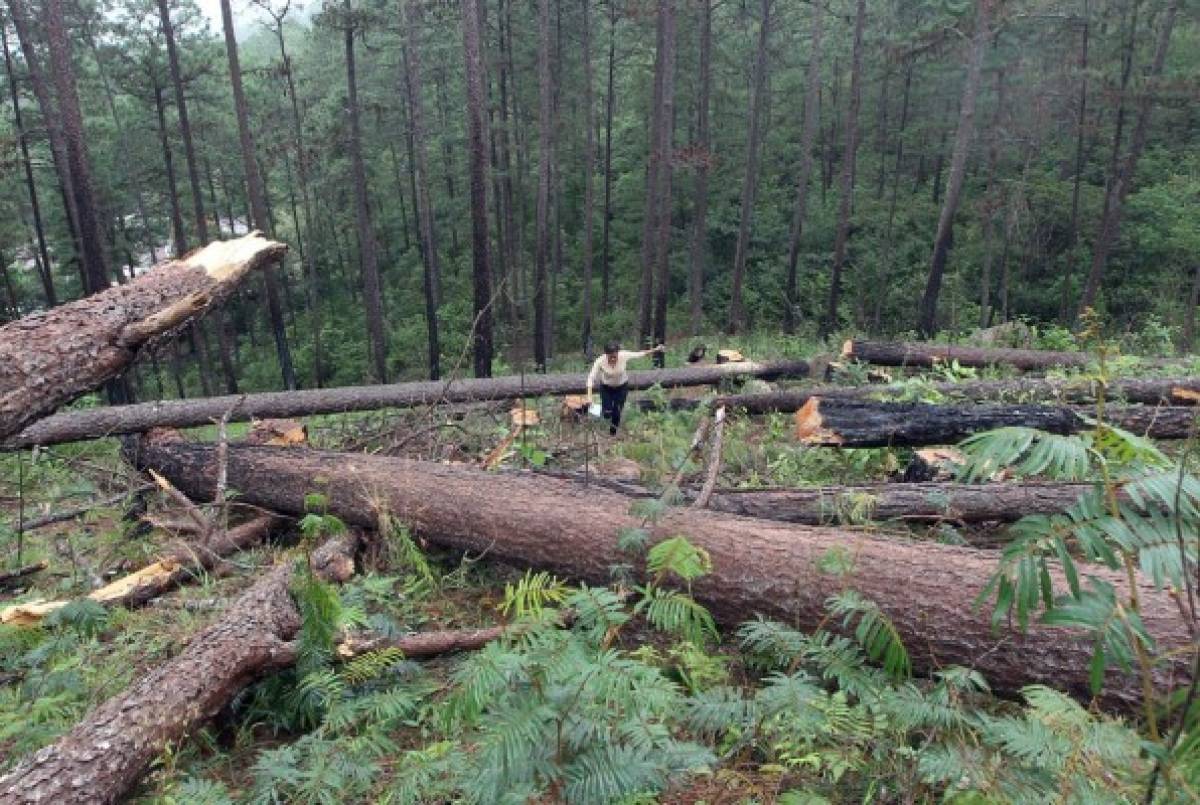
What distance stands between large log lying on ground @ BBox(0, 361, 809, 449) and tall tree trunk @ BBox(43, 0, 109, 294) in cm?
571

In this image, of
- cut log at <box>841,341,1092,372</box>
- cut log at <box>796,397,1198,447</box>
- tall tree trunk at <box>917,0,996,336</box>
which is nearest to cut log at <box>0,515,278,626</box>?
cut log at <box>796,397,1198,447</box>

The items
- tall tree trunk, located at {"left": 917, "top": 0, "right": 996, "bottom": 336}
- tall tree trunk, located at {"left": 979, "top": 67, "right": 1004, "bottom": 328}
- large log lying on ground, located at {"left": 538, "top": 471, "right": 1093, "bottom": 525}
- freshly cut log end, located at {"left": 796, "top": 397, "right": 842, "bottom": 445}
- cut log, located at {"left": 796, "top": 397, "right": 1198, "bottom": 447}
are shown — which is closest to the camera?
large log lying on ground, located at {"left": 538, "top": 471, "right": 1093, "bottom": 525}

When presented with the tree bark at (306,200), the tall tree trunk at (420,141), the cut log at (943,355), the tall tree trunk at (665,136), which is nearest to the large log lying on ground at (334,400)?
the cut log at (943,355)

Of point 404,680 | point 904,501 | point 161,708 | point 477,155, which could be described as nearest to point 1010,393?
point 904,501

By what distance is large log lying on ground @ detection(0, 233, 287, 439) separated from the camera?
4.52 meters

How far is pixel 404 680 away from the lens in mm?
4020

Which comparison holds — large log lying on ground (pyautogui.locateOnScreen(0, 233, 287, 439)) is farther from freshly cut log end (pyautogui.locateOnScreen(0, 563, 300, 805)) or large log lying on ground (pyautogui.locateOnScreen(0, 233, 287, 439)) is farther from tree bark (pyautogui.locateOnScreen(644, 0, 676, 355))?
tree bark (pyautogui.locateOnScreen(644, 0, 676, 355))

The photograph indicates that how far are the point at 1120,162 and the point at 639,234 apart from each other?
18.6 metres

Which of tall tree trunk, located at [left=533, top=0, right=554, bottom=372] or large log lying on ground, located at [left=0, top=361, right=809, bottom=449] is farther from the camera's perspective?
tall tree trunk, located at [left=533, top=0, right=554, bottom=372]

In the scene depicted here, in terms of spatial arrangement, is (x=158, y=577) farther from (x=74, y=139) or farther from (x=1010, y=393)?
(x=74, y=139)

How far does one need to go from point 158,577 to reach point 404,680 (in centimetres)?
264

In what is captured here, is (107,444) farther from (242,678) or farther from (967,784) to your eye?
(967,784)

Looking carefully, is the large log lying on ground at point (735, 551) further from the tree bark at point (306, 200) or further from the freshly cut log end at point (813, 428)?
the tree bark at point (306, 200)

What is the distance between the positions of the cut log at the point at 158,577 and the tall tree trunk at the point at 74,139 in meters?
10.8
